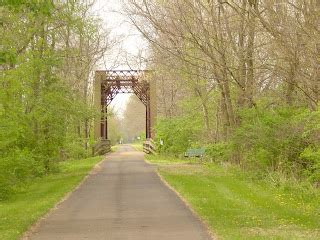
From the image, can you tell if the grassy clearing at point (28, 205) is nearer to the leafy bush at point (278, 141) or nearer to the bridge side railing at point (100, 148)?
the leafy bush at point (278, 141)

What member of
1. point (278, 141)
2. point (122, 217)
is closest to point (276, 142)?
point (278, 141)

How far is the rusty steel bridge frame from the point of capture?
53.9 m

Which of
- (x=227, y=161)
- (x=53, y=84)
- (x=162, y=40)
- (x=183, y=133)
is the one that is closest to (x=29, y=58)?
(x=53, y=84)

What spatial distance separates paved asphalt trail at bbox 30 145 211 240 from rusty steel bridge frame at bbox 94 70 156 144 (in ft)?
105

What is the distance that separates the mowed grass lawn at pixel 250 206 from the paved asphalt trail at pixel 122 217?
50 cm

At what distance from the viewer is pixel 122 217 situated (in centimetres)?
1377

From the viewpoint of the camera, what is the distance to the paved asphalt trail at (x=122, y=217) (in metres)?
11.3

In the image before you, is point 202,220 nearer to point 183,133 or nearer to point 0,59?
point 0,59

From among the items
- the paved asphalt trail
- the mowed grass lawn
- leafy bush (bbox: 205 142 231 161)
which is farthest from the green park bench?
the paved asphalt trail

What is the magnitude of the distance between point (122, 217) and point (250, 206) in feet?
11.8

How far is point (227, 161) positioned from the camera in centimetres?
3266

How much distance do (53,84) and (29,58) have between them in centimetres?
326

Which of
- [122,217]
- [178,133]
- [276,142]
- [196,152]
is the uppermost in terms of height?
[178,133]

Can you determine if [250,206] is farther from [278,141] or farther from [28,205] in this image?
[278,141]
